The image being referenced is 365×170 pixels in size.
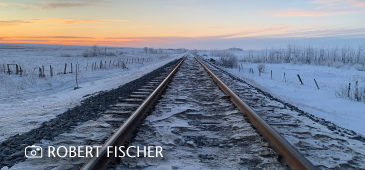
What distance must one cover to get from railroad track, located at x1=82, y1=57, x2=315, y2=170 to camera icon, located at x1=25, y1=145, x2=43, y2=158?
972mm

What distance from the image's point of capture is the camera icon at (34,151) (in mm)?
3350

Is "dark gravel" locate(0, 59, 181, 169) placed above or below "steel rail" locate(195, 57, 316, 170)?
below

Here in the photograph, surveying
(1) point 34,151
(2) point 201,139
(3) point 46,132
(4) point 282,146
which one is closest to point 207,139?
(2) point 201,139

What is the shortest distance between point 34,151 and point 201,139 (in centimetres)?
233

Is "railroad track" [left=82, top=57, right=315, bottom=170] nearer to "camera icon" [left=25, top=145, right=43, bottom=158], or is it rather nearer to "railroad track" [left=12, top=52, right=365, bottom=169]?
"railroad track" [left=12, top=52, right=365, bottom=169]

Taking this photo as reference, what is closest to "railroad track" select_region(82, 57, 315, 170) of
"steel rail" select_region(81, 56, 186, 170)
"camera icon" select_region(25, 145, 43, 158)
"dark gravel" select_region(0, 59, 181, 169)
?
"steel rail" select_region(81, 56, 186, 170)

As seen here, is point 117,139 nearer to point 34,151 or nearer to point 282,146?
point 34,151

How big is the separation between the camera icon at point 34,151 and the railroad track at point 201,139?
97 centimetres

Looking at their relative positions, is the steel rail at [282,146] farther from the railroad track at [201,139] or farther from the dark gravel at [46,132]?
the dark gravel at [46,132]

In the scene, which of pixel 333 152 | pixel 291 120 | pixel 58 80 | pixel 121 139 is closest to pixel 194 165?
pixel 121 139

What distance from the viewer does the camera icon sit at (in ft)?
11.0

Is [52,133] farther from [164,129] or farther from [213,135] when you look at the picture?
[213,135]

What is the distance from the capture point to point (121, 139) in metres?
3.51

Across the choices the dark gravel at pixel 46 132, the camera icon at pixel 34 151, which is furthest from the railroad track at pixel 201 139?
the camera icon at pixel 34 151
